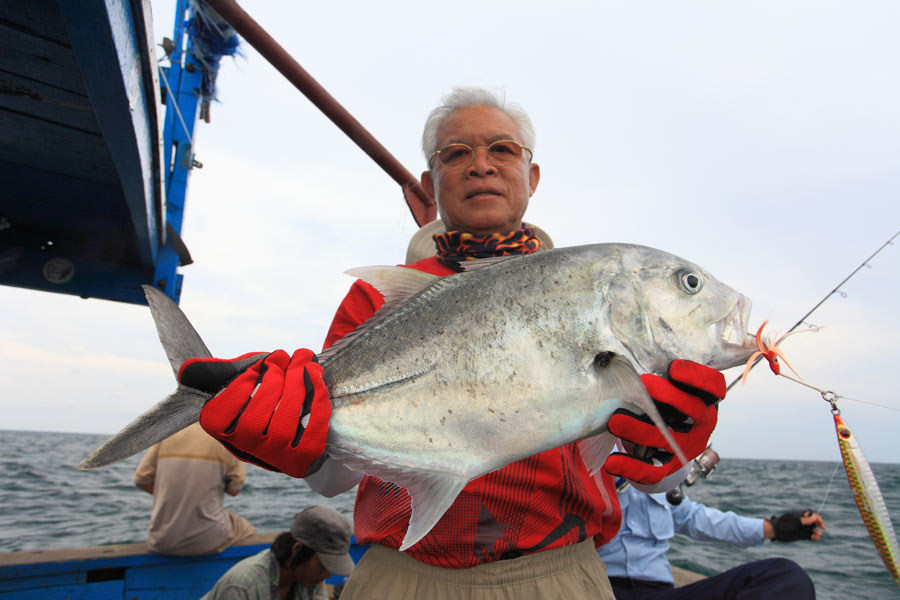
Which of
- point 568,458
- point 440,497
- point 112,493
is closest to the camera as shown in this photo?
point 440,497

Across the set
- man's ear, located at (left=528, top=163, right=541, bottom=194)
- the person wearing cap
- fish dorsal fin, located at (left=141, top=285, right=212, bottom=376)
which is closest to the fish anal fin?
fish dorsal fin, located at (left=141, top=285, right=212, bottom=376)

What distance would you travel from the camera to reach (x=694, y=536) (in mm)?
5070

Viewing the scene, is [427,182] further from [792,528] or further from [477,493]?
[792,528]

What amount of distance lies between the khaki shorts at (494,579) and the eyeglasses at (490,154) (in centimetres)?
161

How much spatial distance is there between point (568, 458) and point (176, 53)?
563 centimetres

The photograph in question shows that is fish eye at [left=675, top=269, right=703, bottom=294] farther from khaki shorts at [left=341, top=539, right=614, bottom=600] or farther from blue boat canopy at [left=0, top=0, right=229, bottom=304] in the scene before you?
blue boat canopy at [left=0, top=0, right=229, bottom=304]

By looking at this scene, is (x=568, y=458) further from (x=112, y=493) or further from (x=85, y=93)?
(x=112, y=493)

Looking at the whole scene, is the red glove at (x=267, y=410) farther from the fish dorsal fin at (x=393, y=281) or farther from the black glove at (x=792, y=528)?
the black glove at (x=792, y=528)

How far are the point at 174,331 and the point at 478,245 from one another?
1.19 meters

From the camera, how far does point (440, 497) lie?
1533 mm

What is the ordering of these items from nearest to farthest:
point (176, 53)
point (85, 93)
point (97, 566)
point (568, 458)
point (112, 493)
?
point (568, 458)
point (85, 93)
point (97, 566)
point (176, 53)
point (112, 493)

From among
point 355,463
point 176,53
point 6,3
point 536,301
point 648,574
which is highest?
point 176,53

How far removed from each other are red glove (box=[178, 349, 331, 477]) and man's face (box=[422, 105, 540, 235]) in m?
1.02

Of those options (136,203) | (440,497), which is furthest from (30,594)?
(440,497)
